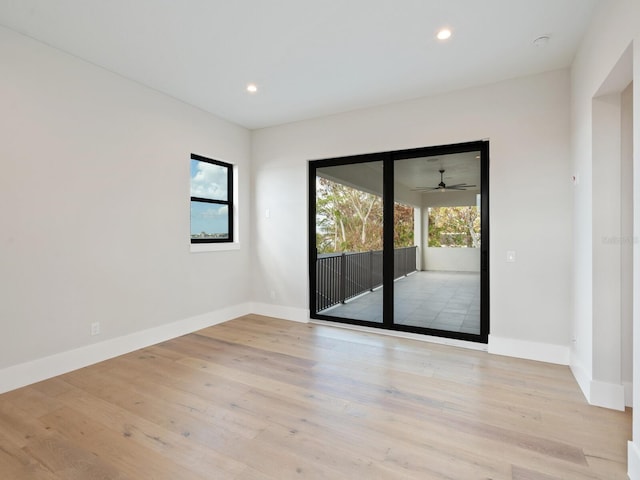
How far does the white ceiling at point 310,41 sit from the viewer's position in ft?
7.57

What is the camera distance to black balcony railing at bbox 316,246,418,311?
4.29m

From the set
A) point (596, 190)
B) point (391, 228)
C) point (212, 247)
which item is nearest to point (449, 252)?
point (391, 228)

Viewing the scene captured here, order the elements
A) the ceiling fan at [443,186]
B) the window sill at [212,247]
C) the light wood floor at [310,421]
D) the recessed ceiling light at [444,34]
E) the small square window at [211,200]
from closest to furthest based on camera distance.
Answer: the light wood floor at [310,421]
the recessed ceiling light at [444,34]
the ceiling fan at [443,186]
the window sill at [212,247]
the small square window at [211,200]

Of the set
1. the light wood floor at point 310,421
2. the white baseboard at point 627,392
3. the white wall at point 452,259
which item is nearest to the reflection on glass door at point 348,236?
the white wall at point 452,259

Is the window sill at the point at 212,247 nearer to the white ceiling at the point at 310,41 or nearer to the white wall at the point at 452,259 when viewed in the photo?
the white ceiling at the point at 310,41

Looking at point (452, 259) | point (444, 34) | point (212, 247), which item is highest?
point (444, 34)

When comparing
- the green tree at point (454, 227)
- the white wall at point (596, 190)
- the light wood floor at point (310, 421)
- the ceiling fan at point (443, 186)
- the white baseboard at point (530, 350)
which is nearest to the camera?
the light wood floor at point (310, 421)

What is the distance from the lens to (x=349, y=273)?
5.29m

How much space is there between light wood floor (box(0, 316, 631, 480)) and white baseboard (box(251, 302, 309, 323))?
4.35ft

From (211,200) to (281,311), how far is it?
74.7 inches

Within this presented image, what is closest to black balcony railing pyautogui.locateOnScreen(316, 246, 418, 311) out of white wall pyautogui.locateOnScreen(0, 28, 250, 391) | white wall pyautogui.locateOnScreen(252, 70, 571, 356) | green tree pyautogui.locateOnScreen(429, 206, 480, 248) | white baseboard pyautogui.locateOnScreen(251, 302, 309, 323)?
white baseboard pyautogui.locateOnScreen(251, 302, 309, 323)

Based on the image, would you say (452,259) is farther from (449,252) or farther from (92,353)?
(92,353)

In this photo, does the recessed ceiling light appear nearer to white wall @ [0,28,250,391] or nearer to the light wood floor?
the light wood floor

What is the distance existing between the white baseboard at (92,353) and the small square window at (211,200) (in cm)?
109
